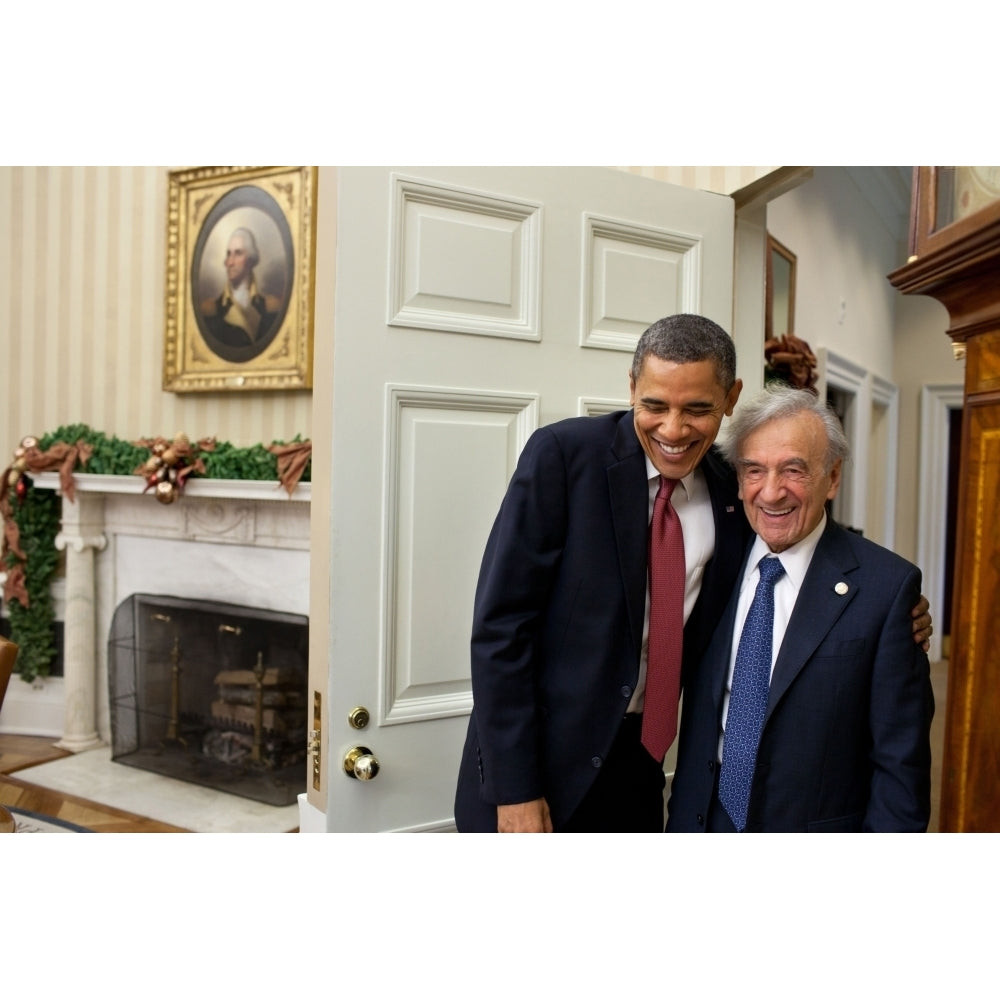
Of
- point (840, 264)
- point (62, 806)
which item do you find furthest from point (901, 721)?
point (840, 264)

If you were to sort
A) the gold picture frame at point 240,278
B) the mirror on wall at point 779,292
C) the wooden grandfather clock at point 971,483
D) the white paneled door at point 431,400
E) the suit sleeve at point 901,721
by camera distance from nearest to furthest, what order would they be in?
the suit sleeve at point 901,721
the wooden grandfather clock at point 971,483
the white paneled door at point 431,400
the mirror on wall at point 779,292
the gold picture frame at point 240,278

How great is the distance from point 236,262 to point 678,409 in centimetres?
247

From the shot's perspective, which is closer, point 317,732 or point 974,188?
point 974,188

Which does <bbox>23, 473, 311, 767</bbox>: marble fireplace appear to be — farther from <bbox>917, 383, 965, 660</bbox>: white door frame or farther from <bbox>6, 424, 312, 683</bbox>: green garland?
<bbox>917, 383, 965, 660</bbox>: white door frame

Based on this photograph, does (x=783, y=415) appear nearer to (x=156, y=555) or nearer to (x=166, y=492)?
(x=166, y=492)

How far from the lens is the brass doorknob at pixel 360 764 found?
49.3 inches

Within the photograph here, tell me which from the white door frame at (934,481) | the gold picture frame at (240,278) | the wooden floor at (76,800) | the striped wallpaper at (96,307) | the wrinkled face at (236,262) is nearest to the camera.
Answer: the wooden floor at (76,800)

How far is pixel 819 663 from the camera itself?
3.22 feet

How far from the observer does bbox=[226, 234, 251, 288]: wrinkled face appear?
3.04 m

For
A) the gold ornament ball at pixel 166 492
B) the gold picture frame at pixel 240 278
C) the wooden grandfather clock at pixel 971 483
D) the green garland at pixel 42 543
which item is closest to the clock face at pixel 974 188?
the wooden grandfather clock at pixel 971 483

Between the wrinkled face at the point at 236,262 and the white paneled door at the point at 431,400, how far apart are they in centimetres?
198

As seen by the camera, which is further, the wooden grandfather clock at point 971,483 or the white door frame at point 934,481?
the white door frame at point 934,481

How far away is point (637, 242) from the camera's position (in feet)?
4.91

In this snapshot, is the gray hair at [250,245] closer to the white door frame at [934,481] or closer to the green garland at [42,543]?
the green garland at [42,543]
